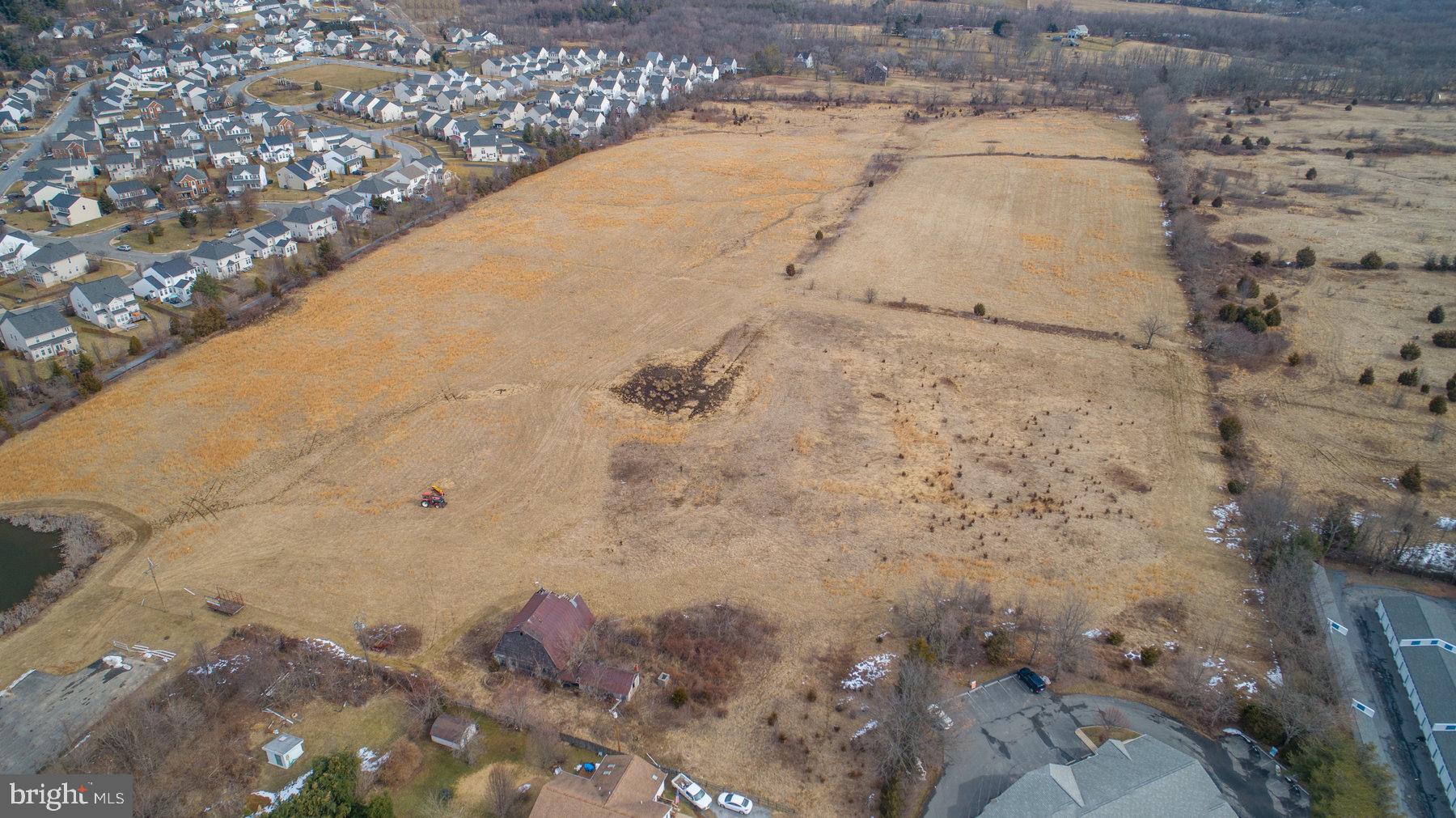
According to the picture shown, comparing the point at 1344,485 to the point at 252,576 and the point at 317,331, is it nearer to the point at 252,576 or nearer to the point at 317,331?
the point at 252,576

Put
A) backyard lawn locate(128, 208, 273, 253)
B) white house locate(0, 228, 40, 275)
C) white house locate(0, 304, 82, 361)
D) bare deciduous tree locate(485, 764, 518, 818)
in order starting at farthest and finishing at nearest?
backyard lawn locate(128, 208, 273, 253), white house locate(0, 228, 40, 275), white house locate(0, 304, 82, 361), bare deciduous tree locate(485, 764, 518, 818)

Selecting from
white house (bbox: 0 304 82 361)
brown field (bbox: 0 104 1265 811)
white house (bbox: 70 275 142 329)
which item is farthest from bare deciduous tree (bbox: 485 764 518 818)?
white house (bbox: 70 275 142 329)

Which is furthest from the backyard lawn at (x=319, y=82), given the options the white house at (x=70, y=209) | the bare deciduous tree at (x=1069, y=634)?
the bare deciduous tree at (x=1069, y=634)

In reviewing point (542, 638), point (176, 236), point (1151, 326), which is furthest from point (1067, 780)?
point (176, 236)

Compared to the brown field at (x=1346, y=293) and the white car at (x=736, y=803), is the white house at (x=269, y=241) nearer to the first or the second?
the white car at (x=736, y=803)

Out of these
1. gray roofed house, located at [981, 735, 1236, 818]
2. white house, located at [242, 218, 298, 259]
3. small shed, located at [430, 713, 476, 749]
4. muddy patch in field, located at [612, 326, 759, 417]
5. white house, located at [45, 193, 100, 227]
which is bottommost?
small shed, located at [430, 713, 476, 749]

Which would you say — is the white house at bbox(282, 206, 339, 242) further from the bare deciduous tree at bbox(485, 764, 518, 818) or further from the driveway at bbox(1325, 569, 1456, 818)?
the driveway at bbox(1325, 569, 1456, 818)

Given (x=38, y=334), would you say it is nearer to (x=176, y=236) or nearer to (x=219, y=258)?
(x=219, y=258)

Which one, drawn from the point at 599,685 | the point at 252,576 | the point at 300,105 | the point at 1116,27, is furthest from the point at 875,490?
the point at 1116,27
